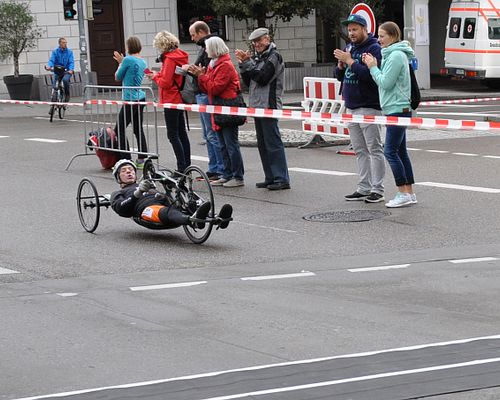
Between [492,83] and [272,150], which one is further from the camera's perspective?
[492,83]

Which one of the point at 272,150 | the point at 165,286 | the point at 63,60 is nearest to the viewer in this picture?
the point at 165,286

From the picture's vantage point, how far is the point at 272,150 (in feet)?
45.9

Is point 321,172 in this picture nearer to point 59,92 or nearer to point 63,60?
point 59,92

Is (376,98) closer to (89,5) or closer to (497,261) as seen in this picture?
(497,261)

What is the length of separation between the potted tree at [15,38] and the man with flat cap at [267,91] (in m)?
20.2

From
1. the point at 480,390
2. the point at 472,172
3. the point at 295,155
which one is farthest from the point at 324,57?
the point at 480,390

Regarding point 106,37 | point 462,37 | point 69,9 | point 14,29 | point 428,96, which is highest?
point 69,9

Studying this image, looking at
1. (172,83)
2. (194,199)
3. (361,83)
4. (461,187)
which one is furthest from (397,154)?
(172,83)

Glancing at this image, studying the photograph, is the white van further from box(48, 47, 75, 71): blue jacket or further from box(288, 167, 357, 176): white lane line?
box(288, 167, 357, 176): white lane line

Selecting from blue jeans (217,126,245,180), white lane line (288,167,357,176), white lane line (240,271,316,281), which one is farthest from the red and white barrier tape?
white lane line (240,271,316,281)

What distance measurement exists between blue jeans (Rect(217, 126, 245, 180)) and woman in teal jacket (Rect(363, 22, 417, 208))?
2338 mm

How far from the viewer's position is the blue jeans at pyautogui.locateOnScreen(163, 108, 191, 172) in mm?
15086

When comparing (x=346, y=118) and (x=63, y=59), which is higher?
(x=63, y=59)

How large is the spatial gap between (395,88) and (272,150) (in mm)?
2164
